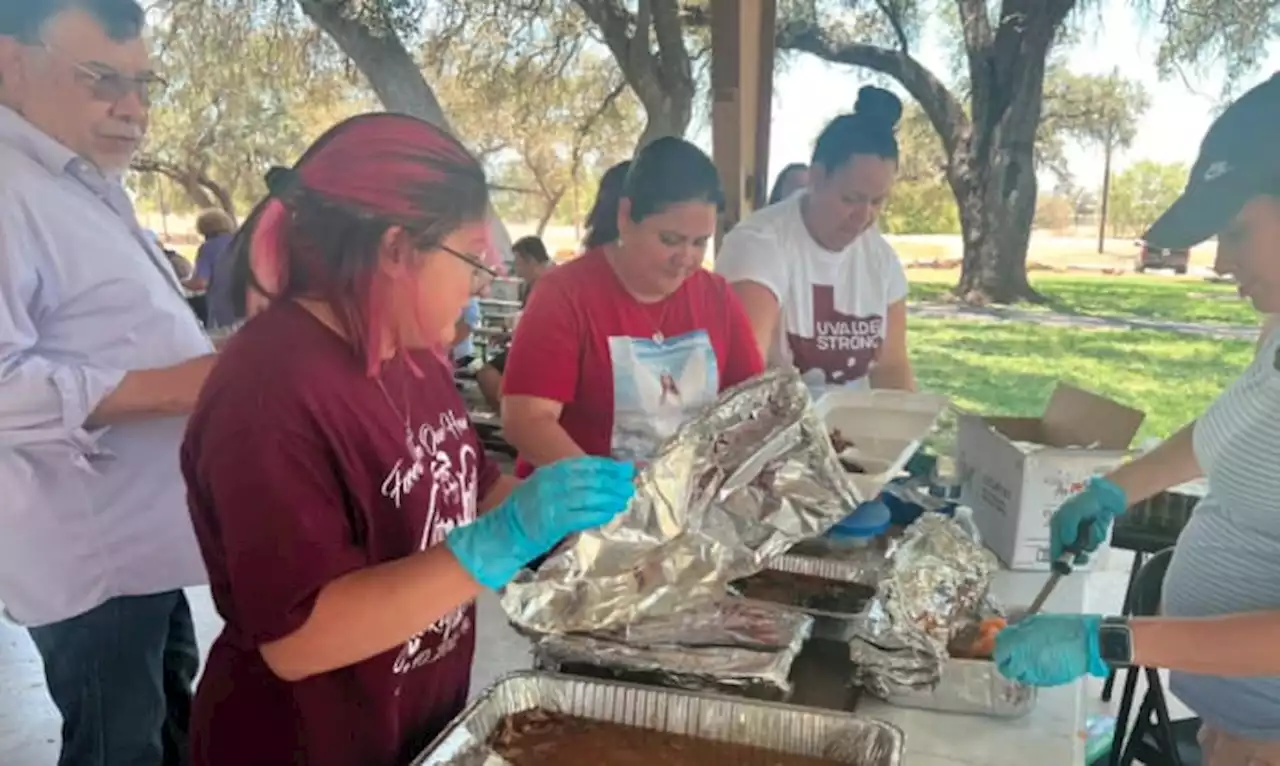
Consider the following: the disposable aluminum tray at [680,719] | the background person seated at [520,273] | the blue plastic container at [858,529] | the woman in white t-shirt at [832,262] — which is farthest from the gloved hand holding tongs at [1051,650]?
the background person seated at [520,273]

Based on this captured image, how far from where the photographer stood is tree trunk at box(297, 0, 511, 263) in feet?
14.8

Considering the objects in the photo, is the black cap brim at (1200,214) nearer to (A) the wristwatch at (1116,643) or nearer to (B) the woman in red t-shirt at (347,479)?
(A) the wristwatch at (1116,643)

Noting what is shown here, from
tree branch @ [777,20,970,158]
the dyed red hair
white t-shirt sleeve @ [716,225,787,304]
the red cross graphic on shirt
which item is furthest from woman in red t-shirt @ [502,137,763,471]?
tree branch @ [777,20,970,158]

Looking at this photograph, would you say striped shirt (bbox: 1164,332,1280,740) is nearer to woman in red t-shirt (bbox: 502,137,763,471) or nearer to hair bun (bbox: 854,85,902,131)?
woman in red t-shirt (bbox: 502,137,763,471)

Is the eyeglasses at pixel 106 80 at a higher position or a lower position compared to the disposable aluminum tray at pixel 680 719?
higher

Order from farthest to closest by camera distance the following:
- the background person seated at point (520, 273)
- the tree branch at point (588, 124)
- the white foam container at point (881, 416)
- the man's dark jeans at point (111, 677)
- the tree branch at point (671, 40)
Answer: the background person seated at point (520, 273) → the tree branch at point (588, 124) → the tree branch at point (671, 40) → the white foam container at point (881, 416) → the man's dark jeans at point (111, 677)

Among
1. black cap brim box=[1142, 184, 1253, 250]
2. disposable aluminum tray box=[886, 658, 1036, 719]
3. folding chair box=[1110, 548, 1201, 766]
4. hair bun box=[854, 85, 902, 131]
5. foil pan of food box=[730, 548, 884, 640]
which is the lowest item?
folding chair box=[1110, 548, 1201, 766]

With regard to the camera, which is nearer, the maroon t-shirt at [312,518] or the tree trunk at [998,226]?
the maroon t-shirt at [312,518]

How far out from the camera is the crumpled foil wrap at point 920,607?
3.84ft

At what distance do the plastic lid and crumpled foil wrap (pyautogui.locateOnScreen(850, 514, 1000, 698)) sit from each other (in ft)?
0.64

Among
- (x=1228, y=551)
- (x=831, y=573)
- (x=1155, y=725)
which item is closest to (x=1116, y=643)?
(x=1228, y=551)

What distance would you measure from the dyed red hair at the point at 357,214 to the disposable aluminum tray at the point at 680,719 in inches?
16.1

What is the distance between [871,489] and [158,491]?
108 cm

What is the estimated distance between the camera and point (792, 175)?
340 centimetres
